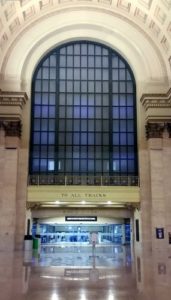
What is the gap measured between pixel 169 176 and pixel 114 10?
1412 cm

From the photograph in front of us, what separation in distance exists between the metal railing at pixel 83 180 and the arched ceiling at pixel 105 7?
9.48m

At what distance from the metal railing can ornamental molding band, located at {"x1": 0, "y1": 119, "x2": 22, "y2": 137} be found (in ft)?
11.4

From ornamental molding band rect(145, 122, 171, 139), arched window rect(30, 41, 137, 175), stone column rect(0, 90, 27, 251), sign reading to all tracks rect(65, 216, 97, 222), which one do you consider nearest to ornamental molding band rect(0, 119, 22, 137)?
stone column rect(0, 90, 27, 251)

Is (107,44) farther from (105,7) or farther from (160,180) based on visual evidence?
(160,180)

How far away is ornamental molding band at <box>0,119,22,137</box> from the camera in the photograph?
28.1 meters

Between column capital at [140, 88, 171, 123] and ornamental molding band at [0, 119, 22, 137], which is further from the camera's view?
column capital at [140, 88, 171, 123]

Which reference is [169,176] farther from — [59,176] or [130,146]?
[59,176]

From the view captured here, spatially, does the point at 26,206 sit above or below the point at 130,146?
below

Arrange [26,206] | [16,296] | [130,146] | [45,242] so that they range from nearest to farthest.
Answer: [16,296] → [26,206] → [130,146] → [45,242]

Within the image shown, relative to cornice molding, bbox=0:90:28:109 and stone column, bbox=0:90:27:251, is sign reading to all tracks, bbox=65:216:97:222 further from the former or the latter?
cornice molding, bbox=0:90:28:109

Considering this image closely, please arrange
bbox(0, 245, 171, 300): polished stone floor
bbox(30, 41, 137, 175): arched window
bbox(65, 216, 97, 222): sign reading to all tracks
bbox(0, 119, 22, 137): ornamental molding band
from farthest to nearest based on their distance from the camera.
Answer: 1. bbox(65, 216, 97, 222): sign reading to all tracks
2. bbox(30, 41, 137, 175): arched window
3. bbox(0, 119, 22, 137): ornamental molding band
4. bbox(0, 245, 171, 300): polished stone floor

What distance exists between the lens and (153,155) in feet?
92.6

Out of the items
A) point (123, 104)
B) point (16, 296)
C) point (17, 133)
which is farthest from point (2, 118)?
point (16, 296)

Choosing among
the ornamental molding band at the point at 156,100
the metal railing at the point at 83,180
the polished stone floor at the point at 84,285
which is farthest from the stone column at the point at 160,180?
the polished stone floor at the point at 84,285
